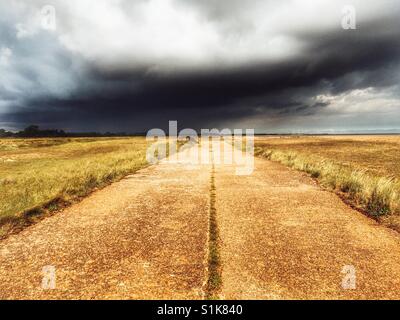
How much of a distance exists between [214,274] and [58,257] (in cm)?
278

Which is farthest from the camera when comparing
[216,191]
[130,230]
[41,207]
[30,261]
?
[216,191]

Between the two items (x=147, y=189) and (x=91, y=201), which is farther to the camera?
(x=147, y=189)

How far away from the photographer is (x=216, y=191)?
11367 mm

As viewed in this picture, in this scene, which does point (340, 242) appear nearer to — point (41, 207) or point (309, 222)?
point (309, 222)

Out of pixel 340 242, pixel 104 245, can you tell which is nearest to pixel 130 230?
pixel 104 245

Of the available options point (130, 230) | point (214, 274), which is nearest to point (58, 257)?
point (130, 230)

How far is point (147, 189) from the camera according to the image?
38.7 ft
